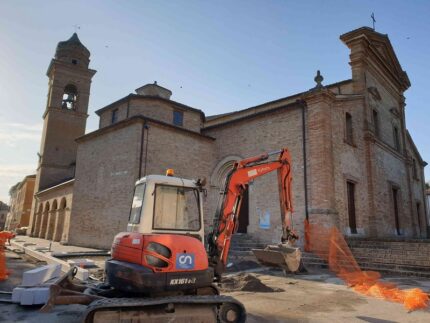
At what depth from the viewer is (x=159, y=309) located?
444 centimetres

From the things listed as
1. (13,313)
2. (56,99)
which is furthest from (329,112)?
(56,99)

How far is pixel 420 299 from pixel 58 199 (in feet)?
76.8

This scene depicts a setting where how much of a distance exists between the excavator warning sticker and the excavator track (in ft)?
1.38

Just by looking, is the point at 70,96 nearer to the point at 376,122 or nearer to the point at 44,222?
the point at 44,222

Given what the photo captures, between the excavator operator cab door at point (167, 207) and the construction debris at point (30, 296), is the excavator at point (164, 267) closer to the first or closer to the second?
the excavator operator cab door at point (167, 207)

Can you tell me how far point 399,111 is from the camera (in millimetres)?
21266

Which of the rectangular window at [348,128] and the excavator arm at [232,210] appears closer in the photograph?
the excavator arm at [232,210]

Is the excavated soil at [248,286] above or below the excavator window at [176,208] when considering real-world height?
below

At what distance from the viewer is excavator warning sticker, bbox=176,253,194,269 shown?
4625 mm

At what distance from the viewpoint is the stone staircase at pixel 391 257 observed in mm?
10438

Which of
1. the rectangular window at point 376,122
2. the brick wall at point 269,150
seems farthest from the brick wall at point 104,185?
the rectangular window at point 376,122

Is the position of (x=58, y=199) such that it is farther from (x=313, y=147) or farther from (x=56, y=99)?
(x=313, y=147)

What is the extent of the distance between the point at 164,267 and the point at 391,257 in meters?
9.82

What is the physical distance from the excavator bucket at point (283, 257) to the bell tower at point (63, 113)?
2597cm
